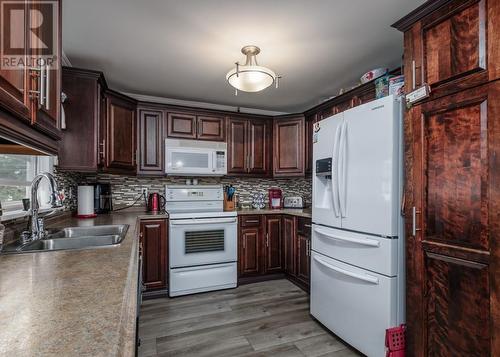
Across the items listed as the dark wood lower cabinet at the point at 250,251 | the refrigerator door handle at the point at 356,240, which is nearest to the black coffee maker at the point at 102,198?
the dark wood lower cabinet at the point at 250,251

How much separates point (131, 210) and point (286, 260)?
1.97m

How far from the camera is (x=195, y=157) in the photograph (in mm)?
3217

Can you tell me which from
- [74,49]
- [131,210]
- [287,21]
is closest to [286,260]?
[131,210]

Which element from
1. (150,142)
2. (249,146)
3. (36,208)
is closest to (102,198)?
(150,142)

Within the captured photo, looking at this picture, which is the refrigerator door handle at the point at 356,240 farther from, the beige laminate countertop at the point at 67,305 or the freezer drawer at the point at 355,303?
the beige laminate countertop at the point at 67,305

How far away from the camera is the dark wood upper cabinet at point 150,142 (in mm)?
3082

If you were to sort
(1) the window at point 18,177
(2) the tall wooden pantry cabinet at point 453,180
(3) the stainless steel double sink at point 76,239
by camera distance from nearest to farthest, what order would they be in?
1. (2) the tall wooden pantry cabinet at point 453,180
2. (3) the stainless steel double sink at point 76,239
3. (1) the window at point 18,177

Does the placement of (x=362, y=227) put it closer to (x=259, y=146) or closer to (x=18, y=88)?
(x=18, y=88)

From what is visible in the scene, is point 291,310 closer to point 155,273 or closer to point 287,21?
point 155,273

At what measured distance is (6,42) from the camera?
72 centimetres

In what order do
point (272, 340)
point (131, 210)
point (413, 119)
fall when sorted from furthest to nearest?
point (131, 210) → point (272, 340) → point (413, 119)

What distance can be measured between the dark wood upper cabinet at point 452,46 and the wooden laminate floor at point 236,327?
6.08ft

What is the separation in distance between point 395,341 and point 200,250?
1963 millimetres

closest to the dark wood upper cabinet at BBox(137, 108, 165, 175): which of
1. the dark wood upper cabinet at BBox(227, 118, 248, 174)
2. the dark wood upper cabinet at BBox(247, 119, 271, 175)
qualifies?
the dark wood upper cabinet at BBox(227, 118, 248, 174)
